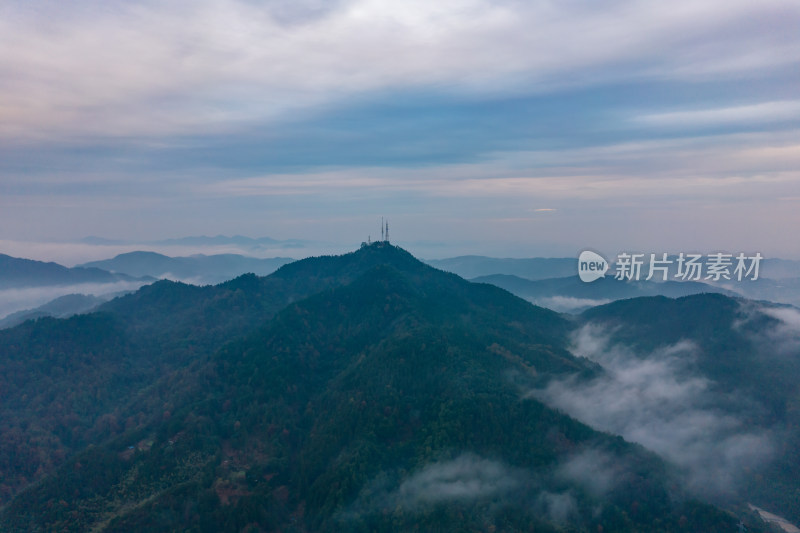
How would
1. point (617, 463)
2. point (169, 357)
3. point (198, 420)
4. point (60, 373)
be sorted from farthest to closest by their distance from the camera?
point (169, 357), point (60, 373), point (198, 420), point (617, 463)

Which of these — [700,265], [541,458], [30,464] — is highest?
[700,265]

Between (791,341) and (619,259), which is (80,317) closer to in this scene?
(619,259)

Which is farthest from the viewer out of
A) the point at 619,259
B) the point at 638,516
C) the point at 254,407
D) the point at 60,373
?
the point at 60,373

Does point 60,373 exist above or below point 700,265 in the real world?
below

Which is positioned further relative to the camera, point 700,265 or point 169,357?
point 169,357

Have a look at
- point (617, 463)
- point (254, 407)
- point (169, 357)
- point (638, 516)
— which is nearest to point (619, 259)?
point (617, 463)

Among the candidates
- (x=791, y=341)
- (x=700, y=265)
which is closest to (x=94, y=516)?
(x=700, y=265)

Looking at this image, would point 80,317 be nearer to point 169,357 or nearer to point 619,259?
point 169,357
